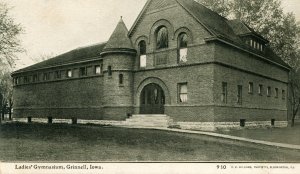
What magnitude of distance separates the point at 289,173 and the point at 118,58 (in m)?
15.8

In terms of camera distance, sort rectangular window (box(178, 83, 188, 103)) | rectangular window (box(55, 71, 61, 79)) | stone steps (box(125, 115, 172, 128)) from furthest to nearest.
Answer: rectangular window (box(55, 71, 61, 79))
rectangular window (box(178, 83, 188, 103))
stone steps (box(125, 115, 172, 128))

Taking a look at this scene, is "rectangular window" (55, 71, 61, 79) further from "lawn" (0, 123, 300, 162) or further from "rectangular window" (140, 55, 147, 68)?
"lawn" (0, 123, 300, 162)

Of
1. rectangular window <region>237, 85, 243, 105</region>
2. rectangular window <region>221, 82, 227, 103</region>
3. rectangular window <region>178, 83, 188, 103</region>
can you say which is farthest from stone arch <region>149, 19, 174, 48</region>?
rectangular window <region>237, 85, 243, 105</region>

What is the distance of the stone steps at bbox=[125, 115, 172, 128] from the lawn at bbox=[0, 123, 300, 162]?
555cm

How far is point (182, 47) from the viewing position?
73.2 feet

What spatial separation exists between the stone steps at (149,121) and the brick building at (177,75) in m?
0.55

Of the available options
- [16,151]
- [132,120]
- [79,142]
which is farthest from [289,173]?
[132,120]

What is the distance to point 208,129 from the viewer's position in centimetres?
2045

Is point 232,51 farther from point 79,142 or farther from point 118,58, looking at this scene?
point 79,142

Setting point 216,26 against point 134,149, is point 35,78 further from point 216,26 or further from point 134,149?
point 134,149

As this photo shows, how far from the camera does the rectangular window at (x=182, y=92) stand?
2193cm

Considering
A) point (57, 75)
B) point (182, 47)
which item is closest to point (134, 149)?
point (182, 47)

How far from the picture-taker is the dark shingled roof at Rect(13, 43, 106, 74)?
1130 inches

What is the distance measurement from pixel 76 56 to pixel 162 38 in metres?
10.3
